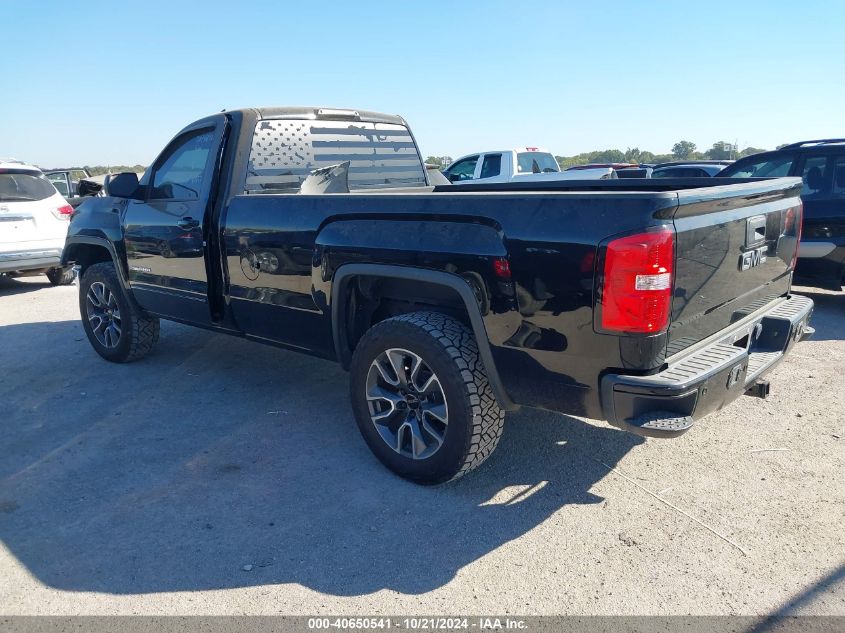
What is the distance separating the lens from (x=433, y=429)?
3.36 meters

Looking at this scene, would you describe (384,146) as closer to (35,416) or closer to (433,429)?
(433,429)

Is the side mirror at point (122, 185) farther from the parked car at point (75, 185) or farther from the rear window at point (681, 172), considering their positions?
the rear window at point (681, 172)

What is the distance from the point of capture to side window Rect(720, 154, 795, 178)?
7254mm

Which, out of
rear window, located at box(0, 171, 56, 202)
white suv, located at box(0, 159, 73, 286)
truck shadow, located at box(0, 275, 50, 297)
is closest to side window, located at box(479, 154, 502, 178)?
white suv, located at box(0, 159, 73, 286)

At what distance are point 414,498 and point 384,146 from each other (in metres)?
3.03

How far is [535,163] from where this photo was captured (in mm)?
14344

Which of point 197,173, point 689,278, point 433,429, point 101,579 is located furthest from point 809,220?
point 101,579

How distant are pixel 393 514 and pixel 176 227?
269 centimetres

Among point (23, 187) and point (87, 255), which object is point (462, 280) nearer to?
point (87, 255)

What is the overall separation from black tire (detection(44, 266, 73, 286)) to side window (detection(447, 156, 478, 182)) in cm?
772

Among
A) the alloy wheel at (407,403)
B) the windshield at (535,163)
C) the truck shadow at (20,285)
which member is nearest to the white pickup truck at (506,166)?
the windshield at (535,163)

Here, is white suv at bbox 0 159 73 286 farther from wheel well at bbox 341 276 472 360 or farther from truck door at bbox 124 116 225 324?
wheel well at bbox 341 276 472 360

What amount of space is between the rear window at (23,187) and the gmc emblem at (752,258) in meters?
9.11

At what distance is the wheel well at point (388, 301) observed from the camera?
3463 millimetres
